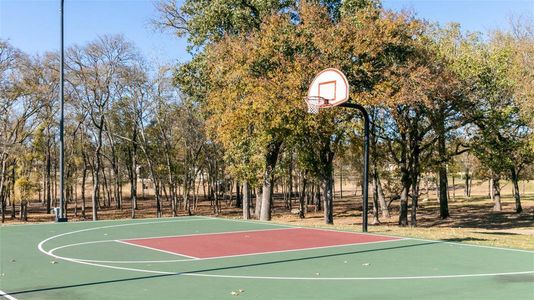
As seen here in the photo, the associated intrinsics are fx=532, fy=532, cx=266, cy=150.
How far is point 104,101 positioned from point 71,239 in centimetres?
2204

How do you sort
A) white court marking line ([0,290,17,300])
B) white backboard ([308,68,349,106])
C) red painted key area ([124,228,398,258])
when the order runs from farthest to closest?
white backboard ([308,68,349,106]) → red painted key area ([124,228,398,258]) → white court marking line ([0,290,17,300])

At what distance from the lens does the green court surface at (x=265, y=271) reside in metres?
7.47

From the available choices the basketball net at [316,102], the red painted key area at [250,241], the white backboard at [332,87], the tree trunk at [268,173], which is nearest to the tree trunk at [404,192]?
the tree trunk at [268,173]

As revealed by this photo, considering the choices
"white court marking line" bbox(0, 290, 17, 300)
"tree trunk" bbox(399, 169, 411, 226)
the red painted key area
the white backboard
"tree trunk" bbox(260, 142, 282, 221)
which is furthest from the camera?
"tree trunk" bbox(399, 169, 411, 226)

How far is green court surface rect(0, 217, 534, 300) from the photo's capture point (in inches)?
294

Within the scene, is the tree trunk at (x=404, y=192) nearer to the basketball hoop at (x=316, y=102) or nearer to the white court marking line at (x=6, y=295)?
the basketball hoop at (x=316, y=102)

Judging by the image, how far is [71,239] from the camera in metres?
14.4

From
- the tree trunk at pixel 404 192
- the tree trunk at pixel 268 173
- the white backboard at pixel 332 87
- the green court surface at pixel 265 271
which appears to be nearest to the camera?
the green court surface at pixel 265 271

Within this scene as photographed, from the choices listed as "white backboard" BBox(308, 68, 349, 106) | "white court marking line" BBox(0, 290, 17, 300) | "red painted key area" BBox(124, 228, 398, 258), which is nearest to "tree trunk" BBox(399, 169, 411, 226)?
"red painted key area" BBox(124, 228, 398, 258)

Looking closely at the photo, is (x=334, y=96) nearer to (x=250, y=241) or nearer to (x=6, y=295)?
(x=250, y=241)

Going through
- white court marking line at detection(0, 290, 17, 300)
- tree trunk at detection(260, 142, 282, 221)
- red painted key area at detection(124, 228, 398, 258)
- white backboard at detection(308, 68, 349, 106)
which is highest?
white backboard at detection(308, 68, 349, 106)

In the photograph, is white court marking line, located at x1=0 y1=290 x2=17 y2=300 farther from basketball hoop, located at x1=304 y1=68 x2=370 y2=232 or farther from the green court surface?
basketball hoop, located at x1=304 y1=68 x2=370 y2=232

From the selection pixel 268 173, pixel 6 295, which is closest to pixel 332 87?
pixel 268 173

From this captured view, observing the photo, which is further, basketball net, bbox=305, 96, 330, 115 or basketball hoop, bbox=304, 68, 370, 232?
basketball net, bbox=305, 96, 330, 115
